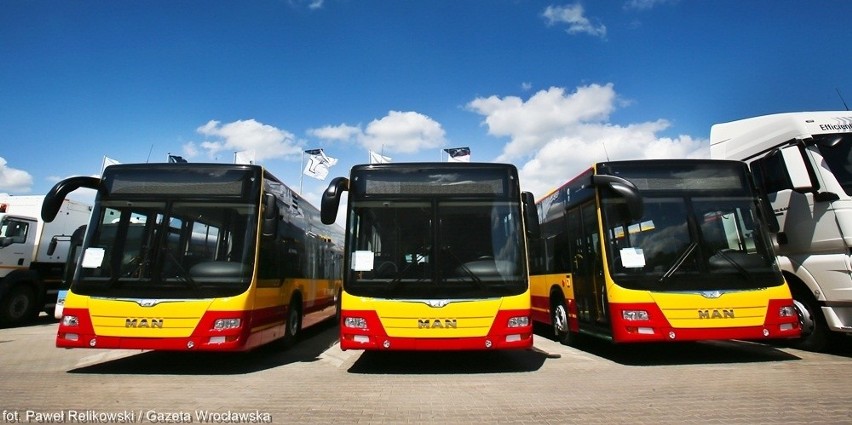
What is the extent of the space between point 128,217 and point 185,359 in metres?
2.63

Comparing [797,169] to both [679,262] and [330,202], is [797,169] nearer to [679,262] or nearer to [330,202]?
[679,262]

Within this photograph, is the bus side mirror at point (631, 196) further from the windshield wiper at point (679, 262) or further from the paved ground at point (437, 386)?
the paved ground at point (437, 386)

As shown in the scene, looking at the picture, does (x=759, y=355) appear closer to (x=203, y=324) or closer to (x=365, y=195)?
(x=365, y=195)

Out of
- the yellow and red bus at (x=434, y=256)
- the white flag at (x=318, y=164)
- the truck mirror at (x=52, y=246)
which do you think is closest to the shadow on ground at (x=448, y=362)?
the yellow and red bus at (x=434, y=256)

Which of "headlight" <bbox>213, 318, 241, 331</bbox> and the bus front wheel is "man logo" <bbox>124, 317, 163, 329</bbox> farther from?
the bus front wheel

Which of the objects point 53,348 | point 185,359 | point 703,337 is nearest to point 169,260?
point 185,359

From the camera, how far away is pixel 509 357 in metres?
7.69

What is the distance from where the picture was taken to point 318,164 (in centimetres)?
2288

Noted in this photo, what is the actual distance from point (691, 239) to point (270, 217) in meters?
6.23

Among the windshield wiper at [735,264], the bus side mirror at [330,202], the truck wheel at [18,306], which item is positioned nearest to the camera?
the bus side mirror at [330,202]

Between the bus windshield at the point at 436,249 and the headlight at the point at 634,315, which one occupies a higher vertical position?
the bus windshield at the point at 436,249

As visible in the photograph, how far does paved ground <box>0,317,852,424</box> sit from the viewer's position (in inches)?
169

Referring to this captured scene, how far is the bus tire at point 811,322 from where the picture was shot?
716 centimetres

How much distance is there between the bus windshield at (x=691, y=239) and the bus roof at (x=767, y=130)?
1.43 meters
